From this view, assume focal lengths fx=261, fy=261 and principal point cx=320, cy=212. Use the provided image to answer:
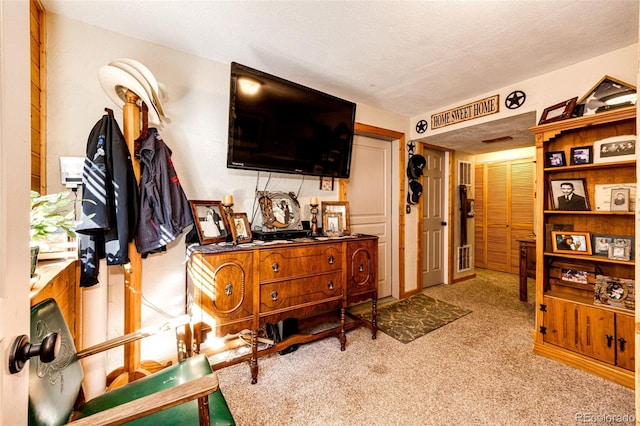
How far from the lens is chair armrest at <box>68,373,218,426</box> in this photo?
2.36 ft

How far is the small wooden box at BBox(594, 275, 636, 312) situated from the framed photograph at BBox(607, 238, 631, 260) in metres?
0.17

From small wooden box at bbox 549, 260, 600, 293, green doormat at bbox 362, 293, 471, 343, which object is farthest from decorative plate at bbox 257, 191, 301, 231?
small wooden box at bbox 549, 260, 600, 293

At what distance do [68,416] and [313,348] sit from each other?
161cm

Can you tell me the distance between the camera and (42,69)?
61.3 inches

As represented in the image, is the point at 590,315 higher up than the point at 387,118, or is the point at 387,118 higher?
the point at 387,118

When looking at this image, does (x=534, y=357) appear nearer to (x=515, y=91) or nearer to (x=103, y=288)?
(x=515, y=91)

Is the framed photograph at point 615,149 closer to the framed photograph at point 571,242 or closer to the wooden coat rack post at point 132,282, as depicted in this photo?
the framed photograph at point 571,242

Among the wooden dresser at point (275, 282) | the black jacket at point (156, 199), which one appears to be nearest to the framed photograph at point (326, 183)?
the wooden dresser at point (275, 282)

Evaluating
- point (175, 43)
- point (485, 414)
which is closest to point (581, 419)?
point (485, 414)

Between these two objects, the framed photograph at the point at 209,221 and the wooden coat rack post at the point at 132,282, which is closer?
the wooden coat rack post at the point at 132,282

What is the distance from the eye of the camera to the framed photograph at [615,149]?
1849 mm

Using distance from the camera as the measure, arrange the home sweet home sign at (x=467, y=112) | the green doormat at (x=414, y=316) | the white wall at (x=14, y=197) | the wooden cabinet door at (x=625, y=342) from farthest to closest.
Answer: the home sweet home sign at (x=467, y=112) → the green doormat at (x=414, y=316) → the wooden cabinet door at (x=625, y=342) → the white wall at (x=14, y=197)

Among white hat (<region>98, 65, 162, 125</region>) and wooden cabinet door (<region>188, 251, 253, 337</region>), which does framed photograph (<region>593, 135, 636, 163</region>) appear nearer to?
wooden cabinet door (<region>188, 251, 253, 337</region>)

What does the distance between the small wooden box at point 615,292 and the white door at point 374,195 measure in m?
1.89
